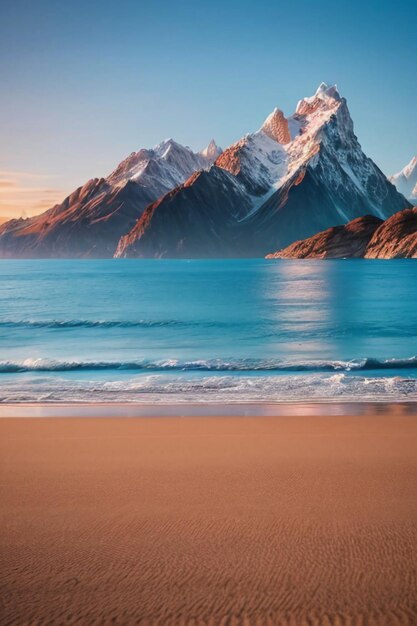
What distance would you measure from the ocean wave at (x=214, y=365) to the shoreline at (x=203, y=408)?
7.07 meters

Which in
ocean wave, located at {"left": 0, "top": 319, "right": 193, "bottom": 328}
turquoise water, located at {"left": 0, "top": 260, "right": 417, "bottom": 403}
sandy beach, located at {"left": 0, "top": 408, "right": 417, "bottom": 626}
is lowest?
ocean wave, located at {"left": 0, "top": 319, "right": 193, "bottom": 328}

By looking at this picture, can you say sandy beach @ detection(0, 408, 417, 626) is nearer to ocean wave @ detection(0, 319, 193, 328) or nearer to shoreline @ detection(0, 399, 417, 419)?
shoreline @ detection(0, 399, 417, 419)

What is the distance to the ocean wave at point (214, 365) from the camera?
21000 mm

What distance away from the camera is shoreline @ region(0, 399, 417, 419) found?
40.1ft

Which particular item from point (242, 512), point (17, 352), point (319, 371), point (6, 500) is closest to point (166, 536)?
point (242, 512)

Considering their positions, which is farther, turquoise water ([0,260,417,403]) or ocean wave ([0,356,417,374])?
ocean wave ([0,356,417,374])

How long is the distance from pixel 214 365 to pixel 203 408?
8736mm

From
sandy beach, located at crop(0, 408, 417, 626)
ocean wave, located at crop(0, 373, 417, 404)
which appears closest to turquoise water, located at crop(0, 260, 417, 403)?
ocean wave, located at crop(0, 373, 417, 404)

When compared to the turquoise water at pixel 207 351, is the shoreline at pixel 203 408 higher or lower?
higher

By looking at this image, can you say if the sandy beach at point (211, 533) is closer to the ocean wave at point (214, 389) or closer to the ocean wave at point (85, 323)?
the ocean wave at point (214, 389)

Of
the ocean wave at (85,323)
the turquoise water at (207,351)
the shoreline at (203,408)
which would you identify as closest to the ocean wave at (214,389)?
the turquoise water at (207,351)

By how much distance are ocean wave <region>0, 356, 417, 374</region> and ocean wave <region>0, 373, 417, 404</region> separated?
213 centimetres

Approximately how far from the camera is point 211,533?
16.3 feet

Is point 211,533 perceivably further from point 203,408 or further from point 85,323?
point 85,323
